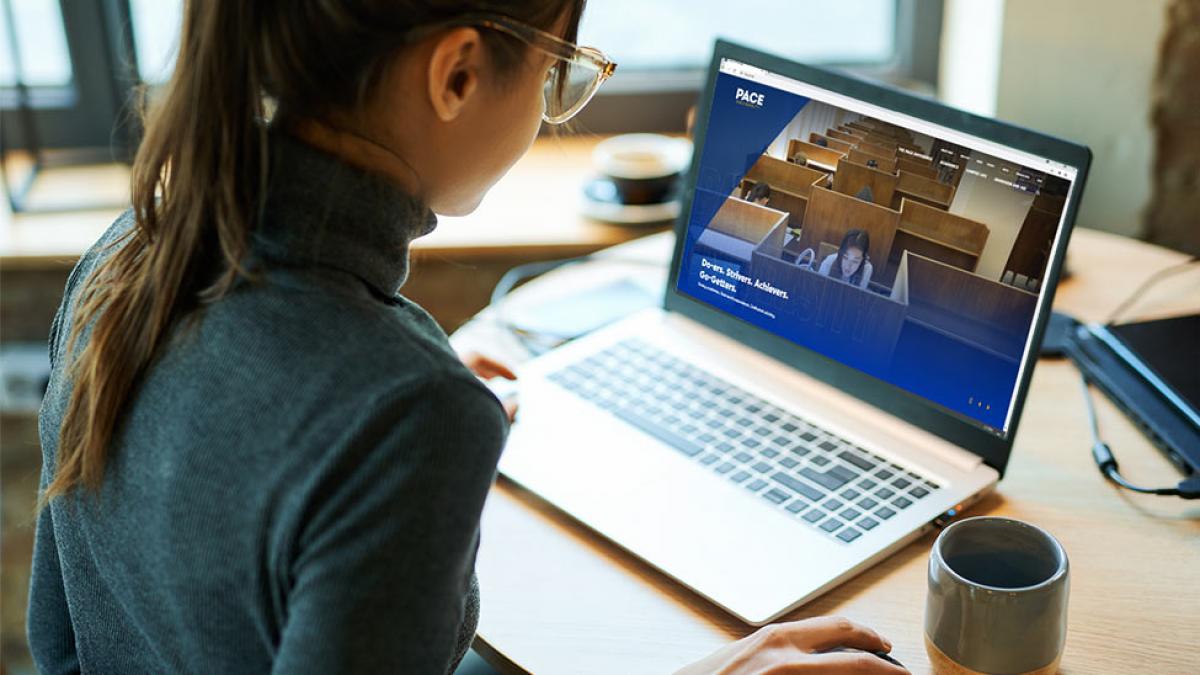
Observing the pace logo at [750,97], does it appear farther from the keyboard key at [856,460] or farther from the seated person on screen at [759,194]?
the keyboard key at [856,460]

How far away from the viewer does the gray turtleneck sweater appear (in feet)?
2.05

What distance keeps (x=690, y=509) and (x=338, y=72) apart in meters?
0.45

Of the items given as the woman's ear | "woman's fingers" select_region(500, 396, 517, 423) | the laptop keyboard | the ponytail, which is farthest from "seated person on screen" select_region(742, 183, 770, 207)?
the ponytail

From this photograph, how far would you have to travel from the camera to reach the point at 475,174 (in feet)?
2.61

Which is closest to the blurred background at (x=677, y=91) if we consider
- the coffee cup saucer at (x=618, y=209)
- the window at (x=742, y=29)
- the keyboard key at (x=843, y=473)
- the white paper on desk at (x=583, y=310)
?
the window at (x=742, y=29)

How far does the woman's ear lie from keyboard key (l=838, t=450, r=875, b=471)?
1.52 feet

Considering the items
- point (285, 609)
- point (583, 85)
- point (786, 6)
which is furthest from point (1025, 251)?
point (786, 6)

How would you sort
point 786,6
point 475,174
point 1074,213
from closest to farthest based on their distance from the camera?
point 475,174, point 1074,213, point 786,6

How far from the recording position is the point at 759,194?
1.07m

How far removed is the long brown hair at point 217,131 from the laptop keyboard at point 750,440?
0.41m

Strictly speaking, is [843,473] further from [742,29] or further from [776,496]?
[742,29]

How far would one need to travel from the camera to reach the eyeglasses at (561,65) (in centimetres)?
71

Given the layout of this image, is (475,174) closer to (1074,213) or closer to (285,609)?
(285,609)

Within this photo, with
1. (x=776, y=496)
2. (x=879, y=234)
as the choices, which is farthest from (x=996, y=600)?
(x=879, y=234)
